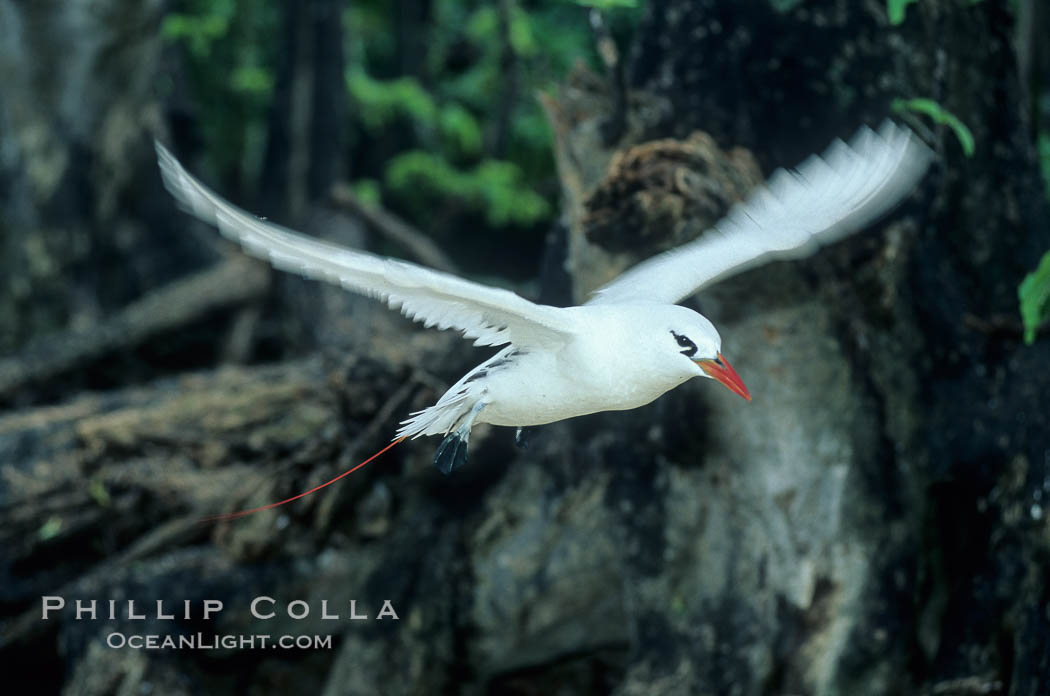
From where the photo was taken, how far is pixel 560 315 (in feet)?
6.70

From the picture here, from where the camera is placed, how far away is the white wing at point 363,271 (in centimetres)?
184

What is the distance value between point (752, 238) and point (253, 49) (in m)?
7.76

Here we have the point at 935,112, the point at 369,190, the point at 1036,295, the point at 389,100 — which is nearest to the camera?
the point at 1036,295

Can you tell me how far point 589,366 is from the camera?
2.03 metres

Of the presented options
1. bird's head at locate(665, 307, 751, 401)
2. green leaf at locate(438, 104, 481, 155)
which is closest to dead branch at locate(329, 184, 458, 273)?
green leaf at locate(438, 104, 481, 155)

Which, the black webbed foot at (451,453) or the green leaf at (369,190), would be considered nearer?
the black webbed foot at (451,453)

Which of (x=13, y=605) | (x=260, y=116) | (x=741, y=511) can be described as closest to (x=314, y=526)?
(x=13, y=605)

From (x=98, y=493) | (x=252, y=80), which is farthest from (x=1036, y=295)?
(x=252, y=80)

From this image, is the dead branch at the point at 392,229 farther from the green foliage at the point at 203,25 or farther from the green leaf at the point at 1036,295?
the green leaf at the point at 1036,295

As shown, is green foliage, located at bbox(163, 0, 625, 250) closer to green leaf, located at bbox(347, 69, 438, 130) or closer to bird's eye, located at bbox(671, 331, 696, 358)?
green leaf, located at bbox(347, 69, 438, 130)

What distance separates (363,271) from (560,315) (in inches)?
15.7

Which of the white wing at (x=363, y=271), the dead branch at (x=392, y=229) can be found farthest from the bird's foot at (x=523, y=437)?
the dead branch at (x=392, y=229)

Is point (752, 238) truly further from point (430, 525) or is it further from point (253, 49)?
point (253, 49)

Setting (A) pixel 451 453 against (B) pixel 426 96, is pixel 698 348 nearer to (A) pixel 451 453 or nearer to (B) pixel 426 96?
(A) pixel 451 453
